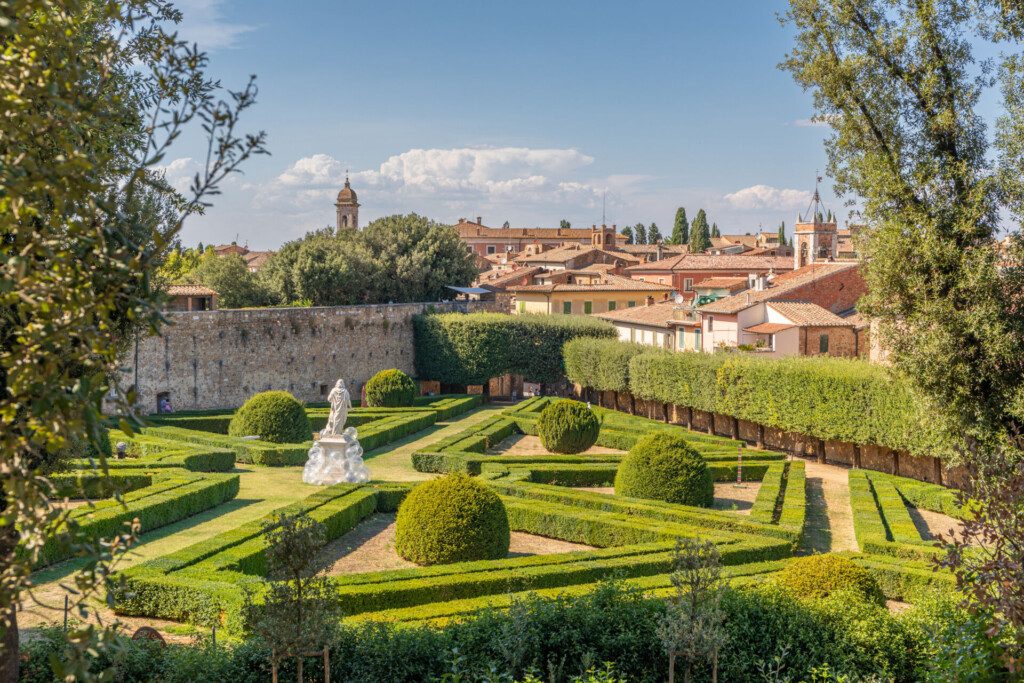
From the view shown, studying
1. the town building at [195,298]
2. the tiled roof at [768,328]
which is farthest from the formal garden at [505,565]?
the town building at [195,298]

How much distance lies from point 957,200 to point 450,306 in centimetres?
3236

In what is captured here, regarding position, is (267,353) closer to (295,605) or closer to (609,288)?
(609,288)

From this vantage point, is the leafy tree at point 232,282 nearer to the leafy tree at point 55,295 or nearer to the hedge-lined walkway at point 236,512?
the hedge-lined walkway at point 236,512

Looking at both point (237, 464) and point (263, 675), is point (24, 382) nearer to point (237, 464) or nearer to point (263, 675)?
point (263, 675)

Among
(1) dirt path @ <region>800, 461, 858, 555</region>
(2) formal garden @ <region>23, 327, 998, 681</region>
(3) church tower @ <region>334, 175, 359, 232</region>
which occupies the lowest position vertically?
(1) dirt path @ <region>800, 461, 858, 555</region>

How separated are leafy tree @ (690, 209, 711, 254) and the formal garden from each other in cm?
7001

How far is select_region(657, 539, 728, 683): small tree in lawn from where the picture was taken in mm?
7762

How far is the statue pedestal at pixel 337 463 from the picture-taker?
2005cm

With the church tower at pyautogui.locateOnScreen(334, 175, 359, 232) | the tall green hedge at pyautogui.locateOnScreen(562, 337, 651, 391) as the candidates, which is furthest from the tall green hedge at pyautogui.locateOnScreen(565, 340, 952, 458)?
the church tower at pyautogui.locateOnScreen(334, 175, 359, 232)

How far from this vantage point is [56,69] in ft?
12.0

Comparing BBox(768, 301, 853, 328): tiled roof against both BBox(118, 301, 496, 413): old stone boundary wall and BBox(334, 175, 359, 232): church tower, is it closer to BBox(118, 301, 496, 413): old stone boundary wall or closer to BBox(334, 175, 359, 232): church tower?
BBox(118, 301, 496, 413): old stone boundary wall

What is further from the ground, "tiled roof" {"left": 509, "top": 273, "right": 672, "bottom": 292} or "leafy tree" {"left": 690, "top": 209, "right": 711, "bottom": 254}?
"leafy tree" {"left": 690, "top": 209, "right": 711, "bottom": 254}

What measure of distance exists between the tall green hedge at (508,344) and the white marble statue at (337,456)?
20.2 metres

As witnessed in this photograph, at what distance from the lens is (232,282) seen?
148 feet
